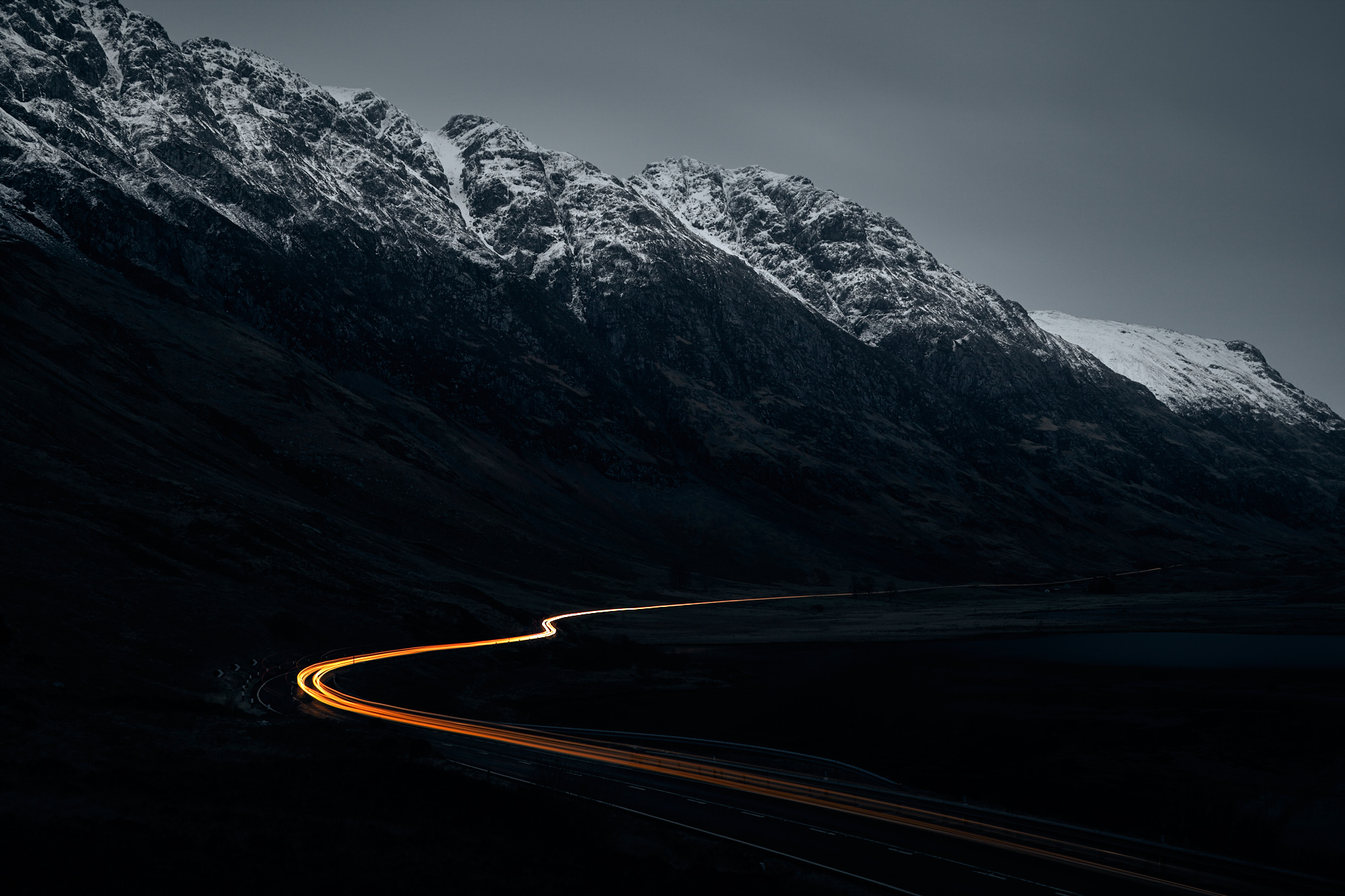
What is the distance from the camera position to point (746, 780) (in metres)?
46.2

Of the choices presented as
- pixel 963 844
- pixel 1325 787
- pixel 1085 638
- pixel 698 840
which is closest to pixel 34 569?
pixel 698 840

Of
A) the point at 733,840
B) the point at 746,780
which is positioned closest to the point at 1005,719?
the point at 746,780

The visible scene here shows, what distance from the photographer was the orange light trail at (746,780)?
34281 mm

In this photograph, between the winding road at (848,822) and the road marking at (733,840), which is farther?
the winding road at (848,822)

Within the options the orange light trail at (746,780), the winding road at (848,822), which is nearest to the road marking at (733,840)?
the winding road at (848,822)

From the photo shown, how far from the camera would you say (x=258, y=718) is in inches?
2247

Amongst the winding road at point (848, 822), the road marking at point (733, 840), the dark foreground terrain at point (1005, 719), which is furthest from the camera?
the dark foreground terrain at point (1005, 719)

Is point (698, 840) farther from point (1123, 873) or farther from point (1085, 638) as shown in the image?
point (1085, 638)

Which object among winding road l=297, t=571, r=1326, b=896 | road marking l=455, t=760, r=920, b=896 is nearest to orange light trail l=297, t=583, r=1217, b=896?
winding road l=297, t=571, r=1326, b=896

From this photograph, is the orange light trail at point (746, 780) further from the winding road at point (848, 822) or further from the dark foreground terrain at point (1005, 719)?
the dark foreground terrain at point (1005, 719)

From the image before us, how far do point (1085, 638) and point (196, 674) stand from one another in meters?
119

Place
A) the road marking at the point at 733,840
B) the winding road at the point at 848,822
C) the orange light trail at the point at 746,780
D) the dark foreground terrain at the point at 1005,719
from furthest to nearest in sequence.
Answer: the dark foreground terrain at the point at 1005,719
the orange light trail at the point at 746,780
the winding road at the point at 848,822
the road marking at the point at 733,840

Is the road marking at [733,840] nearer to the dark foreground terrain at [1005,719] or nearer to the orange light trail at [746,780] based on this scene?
the orange light trail at [746,780]

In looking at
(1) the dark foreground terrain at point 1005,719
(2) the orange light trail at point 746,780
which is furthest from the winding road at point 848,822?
(1) the dark foreground terrain at point 1005,719
